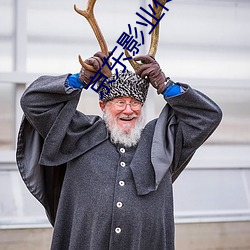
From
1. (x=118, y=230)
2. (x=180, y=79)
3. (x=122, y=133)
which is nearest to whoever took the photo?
(x=118, y=230)

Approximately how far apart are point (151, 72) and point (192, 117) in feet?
0.73

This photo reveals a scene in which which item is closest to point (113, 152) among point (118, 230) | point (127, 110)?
point (127, 110)

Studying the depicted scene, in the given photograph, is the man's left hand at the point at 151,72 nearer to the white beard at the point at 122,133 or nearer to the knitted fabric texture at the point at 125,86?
the knitted fabric texture at the point at 125,86

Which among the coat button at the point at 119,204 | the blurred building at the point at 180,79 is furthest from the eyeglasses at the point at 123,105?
the blurred building at the point at 180,79

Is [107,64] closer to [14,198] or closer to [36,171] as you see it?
[36,171]

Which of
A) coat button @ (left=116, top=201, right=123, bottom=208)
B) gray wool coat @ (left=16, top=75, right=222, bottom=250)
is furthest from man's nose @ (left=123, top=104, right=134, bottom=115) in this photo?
coat button @ (left=116, top=201, right=123, bottom=208)

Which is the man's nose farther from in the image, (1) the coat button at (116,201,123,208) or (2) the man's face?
(1) the coat button at (116,201,123,208)

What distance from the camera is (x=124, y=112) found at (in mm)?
2064

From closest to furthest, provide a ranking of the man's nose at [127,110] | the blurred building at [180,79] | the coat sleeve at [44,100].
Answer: the coat sleeve at [44,100] → the man's nose at [127,110] → the blurred building at [180,79]

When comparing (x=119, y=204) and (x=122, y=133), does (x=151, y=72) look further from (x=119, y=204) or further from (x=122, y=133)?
(x=119, y=204)

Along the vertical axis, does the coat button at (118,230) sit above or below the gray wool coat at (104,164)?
below

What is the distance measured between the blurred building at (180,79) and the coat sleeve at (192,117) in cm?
160

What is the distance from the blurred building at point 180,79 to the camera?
351 cm

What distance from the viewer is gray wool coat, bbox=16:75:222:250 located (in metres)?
1.98
